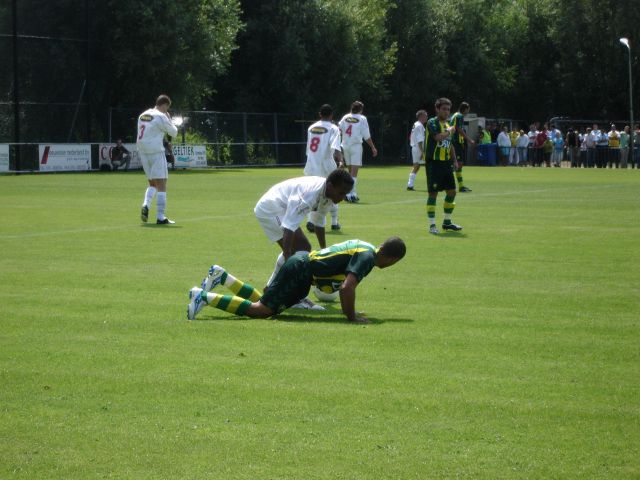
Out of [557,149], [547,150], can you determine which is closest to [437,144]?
[557,149]

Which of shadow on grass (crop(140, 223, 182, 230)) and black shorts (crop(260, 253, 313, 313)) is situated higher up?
shadow on grass (crop(140, 223, 182, 230))

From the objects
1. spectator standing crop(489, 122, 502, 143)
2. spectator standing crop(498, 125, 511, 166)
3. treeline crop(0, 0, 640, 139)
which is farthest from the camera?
spectator standing crop(489, 122, 502, 143)

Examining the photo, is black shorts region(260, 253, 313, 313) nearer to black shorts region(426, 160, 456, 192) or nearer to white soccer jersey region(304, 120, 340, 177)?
black shorts region(426, 160, 456, 192)

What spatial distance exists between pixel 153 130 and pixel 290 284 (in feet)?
40.1

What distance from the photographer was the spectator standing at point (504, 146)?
199 ft

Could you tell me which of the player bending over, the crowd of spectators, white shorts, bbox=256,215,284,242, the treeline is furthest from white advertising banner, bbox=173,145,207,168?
the player bending over

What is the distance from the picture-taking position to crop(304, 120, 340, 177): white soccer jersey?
21.6 metres

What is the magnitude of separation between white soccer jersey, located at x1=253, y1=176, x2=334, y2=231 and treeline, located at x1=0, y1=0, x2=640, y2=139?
3829cm

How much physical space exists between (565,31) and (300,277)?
72384 millimetres

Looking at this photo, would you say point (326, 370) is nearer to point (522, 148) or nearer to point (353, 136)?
point (353, 136)

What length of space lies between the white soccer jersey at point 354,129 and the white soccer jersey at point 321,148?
686cm

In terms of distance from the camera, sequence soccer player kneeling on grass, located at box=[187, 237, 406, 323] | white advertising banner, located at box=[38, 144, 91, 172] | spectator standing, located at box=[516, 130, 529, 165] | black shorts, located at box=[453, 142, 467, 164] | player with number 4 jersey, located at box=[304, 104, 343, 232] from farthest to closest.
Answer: spectator standing, located at box=[516, 130, 529, 165], white advertising banner, located at box=[38, 144, 91, 172], black shorts, located at box=[453, 142, 467, 164], player with number 4 jersey, located at box=[304, 104, 343, 232], soccer player kneeling on grass, located at box=[187, 237, 406, 323]

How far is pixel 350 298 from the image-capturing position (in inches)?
395

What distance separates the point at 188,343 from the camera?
9219mm
